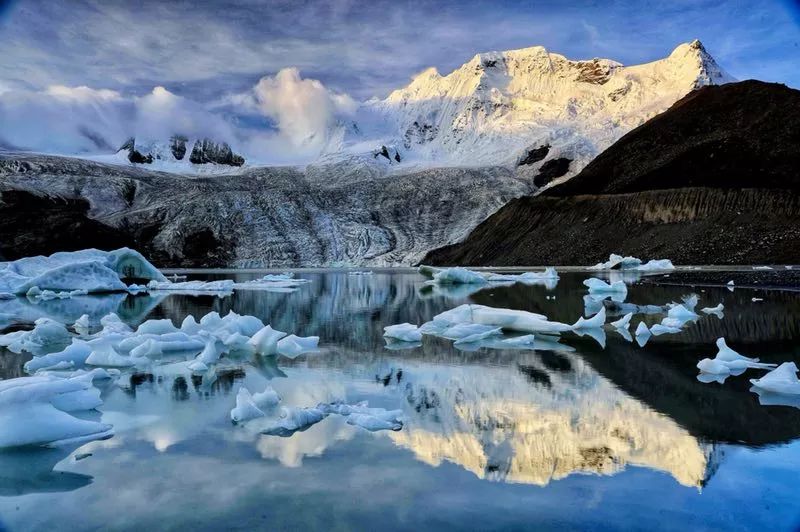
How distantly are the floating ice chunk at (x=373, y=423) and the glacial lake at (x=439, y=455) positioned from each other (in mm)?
135

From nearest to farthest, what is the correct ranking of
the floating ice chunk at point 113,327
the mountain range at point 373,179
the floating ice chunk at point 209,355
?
1. the floating ice chunk at point 209,355
2. the floating ice chunk at point 113,327
3. the mountain range at point 373,179

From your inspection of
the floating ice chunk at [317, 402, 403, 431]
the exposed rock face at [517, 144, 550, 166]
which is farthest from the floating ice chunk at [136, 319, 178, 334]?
the exposed rock face at [517, 144, 550, 166]

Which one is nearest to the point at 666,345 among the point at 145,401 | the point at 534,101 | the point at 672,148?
the point at 145,401

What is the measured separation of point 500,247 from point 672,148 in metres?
23.4

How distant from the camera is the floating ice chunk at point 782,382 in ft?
26.5

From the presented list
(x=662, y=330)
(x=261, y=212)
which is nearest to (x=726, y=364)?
(x=662, y=330)

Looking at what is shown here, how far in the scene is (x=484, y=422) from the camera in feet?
23.0

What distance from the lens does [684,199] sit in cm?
6300

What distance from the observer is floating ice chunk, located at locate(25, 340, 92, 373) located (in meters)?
10.4

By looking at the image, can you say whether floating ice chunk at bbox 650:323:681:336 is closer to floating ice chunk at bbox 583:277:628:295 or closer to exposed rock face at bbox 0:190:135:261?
floating ice chunk at bbox 583:277:628:295

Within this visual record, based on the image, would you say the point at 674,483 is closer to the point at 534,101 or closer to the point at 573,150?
the point at 573,150

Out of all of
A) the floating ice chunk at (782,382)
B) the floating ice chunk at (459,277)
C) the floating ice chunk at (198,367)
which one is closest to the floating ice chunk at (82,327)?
the floating ice chunk at (198,367)

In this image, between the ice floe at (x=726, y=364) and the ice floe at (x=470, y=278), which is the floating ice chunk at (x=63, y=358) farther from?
the ice floe at (x=470, y=278)

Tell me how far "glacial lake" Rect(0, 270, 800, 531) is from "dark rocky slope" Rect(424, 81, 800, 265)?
4880cm
